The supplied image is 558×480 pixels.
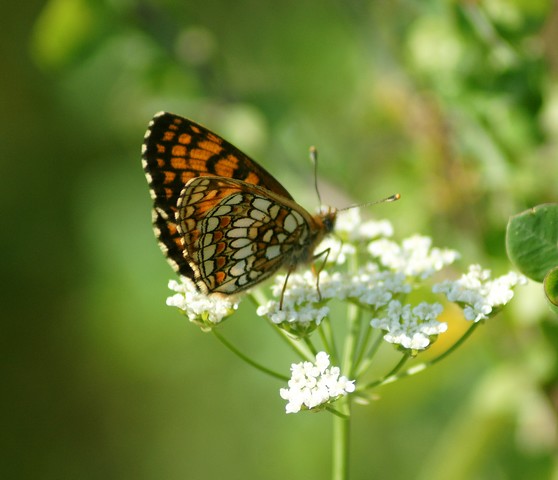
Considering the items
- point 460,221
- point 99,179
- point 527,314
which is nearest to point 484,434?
point 527,314

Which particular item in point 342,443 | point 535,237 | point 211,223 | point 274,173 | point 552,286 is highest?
point 274,173

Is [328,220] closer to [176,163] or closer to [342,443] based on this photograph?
[176,163]

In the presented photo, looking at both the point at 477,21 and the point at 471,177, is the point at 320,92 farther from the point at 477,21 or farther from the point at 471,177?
the point at 477,21

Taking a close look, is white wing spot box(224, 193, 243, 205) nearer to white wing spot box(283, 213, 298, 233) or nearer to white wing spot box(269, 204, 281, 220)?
white wing spot box(269, 204, 281, 220)

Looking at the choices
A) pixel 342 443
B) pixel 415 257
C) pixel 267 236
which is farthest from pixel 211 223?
pixel 342 443

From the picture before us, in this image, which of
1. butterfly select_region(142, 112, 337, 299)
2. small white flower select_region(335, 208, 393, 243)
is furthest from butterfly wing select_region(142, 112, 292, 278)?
small white flower select_region(335, 208, 393, 243)

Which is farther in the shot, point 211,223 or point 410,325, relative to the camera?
point 211,223

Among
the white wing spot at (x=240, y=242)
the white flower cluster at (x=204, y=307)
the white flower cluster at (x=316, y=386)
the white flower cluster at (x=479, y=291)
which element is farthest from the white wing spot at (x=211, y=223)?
the white flower cluster at (x=479, y=291)
